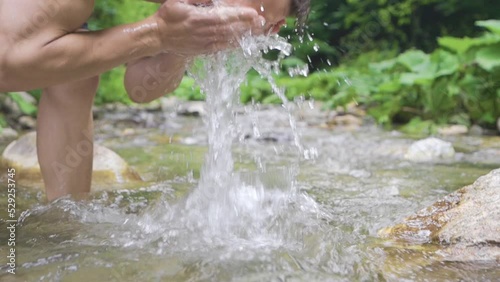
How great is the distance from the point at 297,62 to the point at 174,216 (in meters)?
10.4

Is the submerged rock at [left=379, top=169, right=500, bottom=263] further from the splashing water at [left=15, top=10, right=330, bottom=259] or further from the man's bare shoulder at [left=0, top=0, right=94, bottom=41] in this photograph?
the man's bare shoulder at [left=0, top=0, right=94, bottom=41]

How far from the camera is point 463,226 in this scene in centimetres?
161

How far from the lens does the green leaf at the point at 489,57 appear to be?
4750mm

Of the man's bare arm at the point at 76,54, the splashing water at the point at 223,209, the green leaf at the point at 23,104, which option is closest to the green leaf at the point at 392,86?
the green leaf at the point at 23,104

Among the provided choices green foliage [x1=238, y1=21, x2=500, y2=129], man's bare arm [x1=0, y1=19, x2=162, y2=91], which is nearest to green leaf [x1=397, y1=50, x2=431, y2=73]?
green foliage [x1=238, y1=21, x2=500, y2=129]

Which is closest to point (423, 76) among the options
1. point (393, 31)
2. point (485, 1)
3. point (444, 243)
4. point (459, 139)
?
point (459, 139)

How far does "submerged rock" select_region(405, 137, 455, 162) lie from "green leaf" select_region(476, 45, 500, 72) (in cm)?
151

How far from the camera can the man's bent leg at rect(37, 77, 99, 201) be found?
6.89ft

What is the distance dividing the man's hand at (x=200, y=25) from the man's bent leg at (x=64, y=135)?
610mm

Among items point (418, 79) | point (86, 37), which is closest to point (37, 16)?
point (86, 37)

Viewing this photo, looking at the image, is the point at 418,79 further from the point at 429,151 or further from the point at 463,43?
the point at 429,151

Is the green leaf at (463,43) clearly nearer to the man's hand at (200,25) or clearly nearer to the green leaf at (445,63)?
the green leaf at (445,63)

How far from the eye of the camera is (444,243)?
159 centimetres

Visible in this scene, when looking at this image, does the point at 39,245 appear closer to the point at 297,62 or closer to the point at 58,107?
the point at 58,107
